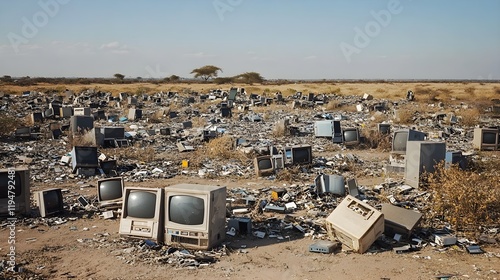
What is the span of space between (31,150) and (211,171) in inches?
253

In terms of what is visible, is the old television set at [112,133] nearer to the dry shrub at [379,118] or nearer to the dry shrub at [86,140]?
the dry shrub at [86,140]

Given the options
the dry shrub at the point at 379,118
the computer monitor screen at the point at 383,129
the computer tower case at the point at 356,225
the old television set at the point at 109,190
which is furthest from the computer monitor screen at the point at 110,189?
the dry shrub at the point at 379,118

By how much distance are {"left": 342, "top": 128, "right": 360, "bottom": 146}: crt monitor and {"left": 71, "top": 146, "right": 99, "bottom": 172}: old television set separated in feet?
26.5

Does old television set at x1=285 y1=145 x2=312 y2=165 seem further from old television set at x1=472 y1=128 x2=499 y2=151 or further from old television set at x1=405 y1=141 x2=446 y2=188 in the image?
old television set at x1=472 y1=128 x2=499 y2=151

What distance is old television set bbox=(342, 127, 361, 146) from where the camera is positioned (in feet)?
49.6

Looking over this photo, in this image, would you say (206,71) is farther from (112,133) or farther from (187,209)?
(187,209)

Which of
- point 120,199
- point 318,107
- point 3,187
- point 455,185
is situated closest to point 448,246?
point 455,185

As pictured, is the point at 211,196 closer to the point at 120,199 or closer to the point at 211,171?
the point at 120,199

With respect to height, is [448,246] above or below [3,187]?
below

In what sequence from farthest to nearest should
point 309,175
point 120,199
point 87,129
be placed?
point 87,129
point 309,175
point 120,199

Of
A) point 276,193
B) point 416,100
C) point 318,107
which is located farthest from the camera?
point 416,100

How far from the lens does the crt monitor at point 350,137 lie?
15125mm

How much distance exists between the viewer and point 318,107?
2761 centimetres

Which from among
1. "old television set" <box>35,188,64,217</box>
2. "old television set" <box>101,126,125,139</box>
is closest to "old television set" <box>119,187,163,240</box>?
"old television set" <box>35,188,64,217</box>
